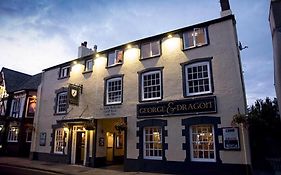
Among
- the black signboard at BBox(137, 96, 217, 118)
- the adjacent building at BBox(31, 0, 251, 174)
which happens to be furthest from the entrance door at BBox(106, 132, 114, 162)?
the black signboard at BBox(137, 96, 217, 118)

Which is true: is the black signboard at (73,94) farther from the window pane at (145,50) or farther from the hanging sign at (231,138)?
the hanging sign at (231,138)

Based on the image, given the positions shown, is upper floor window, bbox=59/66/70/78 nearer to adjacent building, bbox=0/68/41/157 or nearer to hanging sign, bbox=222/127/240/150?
adjacent building, bbox=0/68/41/157

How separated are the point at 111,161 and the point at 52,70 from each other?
9.95m

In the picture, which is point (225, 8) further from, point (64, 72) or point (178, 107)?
point (64, 72)

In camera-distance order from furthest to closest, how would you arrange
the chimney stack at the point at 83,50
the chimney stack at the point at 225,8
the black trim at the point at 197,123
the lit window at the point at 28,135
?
the lit window at the point at 28,135, the chimney stack at the point at 83,50, the chimney stack at the point at 225,8, the black trim at the point at 197,123

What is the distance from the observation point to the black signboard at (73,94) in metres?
16.9

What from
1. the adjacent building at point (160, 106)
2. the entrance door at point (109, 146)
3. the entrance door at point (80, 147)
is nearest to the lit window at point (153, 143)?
the adjacent building at point (160, 106)

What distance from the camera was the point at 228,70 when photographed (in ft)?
39.3

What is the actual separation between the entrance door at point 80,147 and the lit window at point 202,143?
892cm

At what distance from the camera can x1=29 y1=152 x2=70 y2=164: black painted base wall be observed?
679 inches

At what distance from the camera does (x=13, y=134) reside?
2427cm

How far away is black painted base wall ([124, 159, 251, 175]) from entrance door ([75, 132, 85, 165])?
4843mm

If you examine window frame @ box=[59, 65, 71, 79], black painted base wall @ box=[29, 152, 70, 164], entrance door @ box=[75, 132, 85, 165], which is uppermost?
window frame @ box=[59, 65, 71, 79]

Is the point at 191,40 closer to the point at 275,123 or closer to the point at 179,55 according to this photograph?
the point at 179,55
